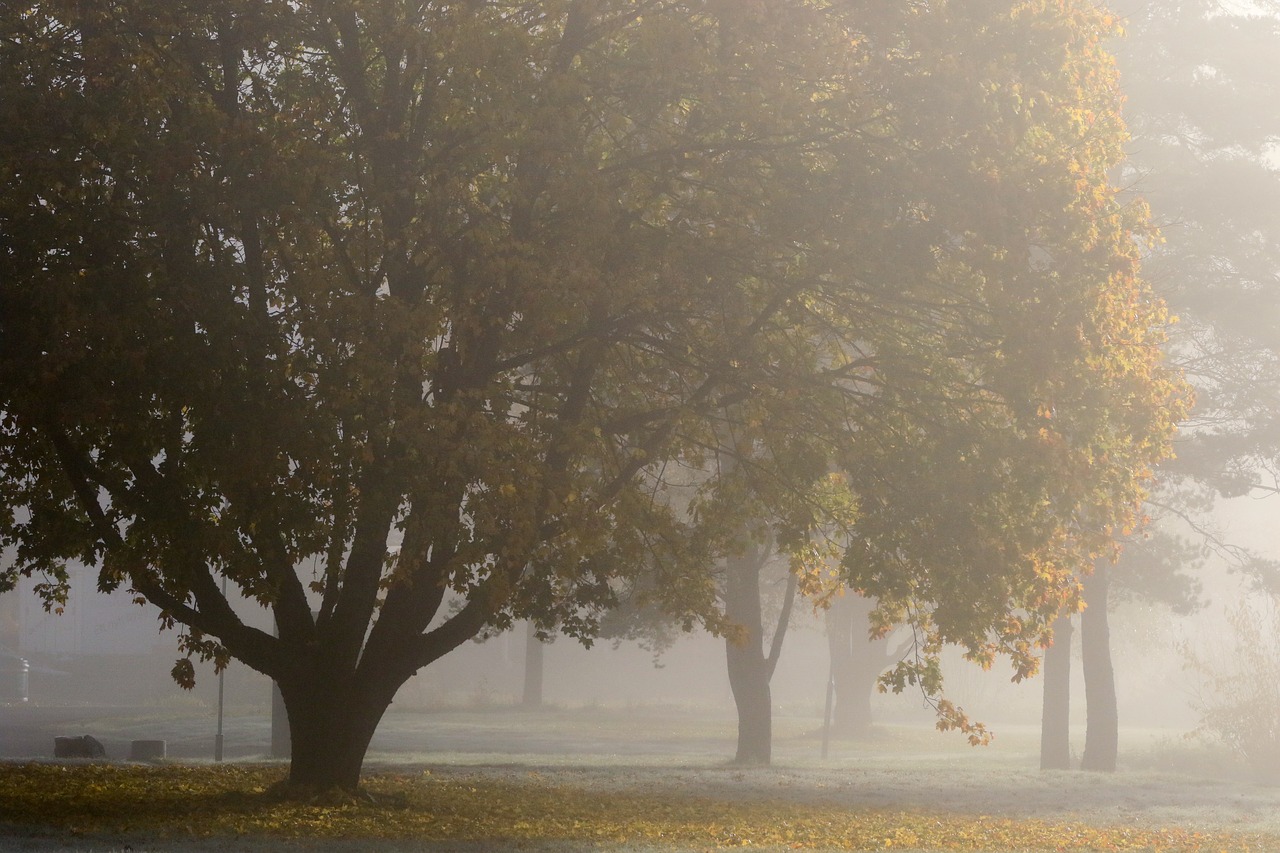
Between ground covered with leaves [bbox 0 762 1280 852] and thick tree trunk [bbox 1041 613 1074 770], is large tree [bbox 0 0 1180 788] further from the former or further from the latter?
thick tree trunk [bbox 1041 613 1074 770]

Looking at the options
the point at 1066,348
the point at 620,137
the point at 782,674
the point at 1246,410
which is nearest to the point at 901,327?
the point at 1066,348

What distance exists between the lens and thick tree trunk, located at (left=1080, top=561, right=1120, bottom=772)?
30281mm

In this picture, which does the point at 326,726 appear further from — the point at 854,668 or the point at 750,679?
the point at 854,668

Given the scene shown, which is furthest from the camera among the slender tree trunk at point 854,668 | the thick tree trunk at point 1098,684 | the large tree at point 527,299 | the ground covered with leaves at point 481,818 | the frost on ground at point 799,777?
the slender tree trunk at point 854,668

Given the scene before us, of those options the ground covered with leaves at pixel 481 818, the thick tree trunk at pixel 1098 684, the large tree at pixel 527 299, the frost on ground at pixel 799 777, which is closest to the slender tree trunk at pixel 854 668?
the frost on ground at pixel 799 777

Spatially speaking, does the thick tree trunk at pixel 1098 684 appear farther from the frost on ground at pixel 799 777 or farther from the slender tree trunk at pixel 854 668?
the slender tree trunk at pixel 854 668

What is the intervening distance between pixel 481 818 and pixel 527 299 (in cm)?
581

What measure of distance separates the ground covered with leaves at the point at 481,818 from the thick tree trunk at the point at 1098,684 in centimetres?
1196

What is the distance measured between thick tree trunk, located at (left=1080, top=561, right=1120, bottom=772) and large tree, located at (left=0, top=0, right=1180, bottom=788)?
54.1ft

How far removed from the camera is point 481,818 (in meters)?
14.6

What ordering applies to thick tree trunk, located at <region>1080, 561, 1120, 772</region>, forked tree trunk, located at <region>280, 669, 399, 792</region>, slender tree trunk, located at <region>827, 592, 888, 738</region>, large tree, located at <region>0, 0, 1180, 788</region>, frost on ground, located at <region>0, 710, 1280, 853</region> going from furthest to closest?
1. slender tree trunk, located at <region>827, 592, 888, 738</region>
2. thick tree trunk, located at <region>1080, 561, 1120, 772</region>
3. frost on ground, located at <region>0, 710, 1280, 853</region>
4. forked tree trunk, located at <region>280, 669, 399, 792</region>
5. large tree, located at <region>0, 0, 1180, 788</region>

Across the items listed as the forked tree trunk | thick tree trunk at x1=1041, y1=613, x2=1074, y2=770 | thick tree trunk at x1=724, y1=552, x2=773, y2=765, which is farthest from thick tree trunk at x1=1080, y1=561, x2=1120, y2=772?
the forked tree trunk

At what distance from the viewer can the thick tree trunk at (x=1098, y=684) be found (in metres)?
30.3

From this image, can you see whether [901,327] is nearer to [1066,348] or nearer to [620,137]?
[1066,348]
